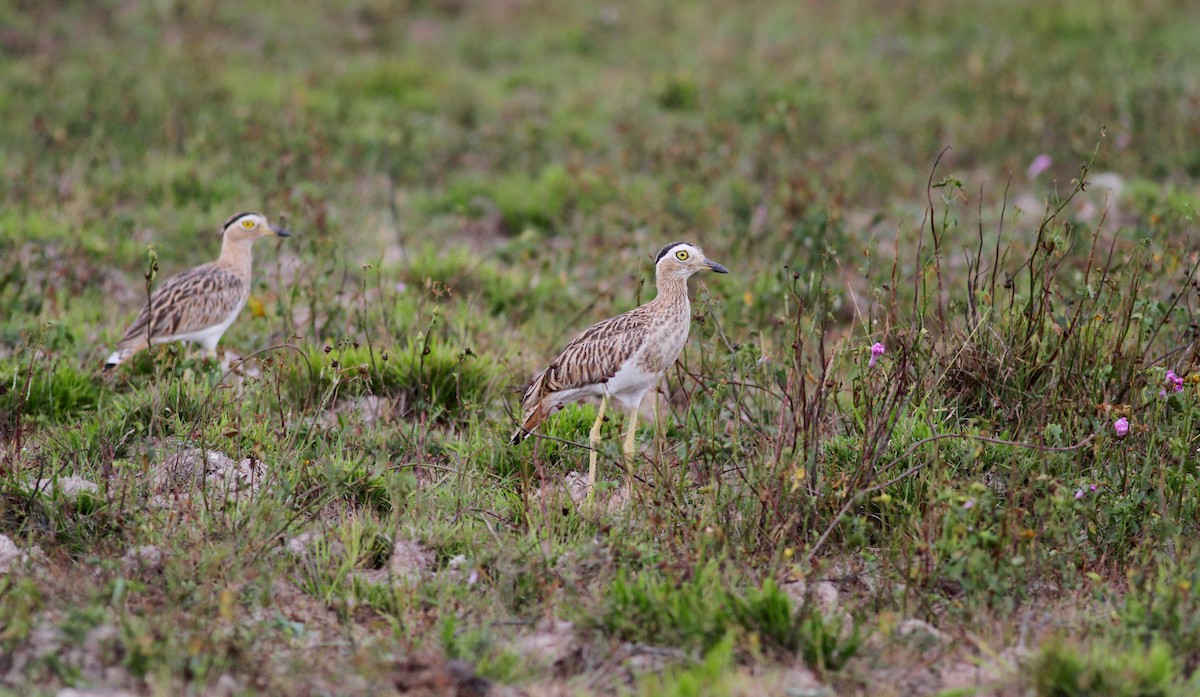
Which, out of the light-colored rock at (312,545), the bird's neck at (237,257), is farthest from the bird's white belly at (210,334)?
the light-colored rock at (312,545)

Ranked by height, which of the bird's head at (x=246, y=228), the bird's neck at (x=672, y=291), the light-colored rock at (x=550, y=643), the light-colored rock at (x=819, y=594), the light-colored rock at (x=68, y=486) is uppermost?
the bird's neck at (x=672, y=291)

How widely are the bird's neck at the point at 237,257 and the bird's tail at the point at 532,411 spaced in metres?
2.50

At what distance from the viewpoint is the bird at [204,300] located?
6.94 m

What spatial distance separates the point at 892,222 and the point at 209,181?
17.1 ft

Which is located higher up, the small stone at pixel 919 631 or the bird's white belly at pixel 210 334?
the bird's white belly at pixel 210 334

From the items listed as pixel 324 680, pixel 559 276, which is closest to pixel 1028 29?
pixel 559 276

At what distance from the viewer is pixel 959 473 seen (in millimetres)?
5484

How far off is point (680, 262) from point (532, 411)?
983mm

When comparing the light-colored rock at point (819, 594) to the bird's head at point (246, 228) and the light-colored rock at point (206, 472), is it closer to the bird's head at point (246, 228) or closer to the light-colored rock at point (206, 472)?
the light-colored rock at point (206, 472)

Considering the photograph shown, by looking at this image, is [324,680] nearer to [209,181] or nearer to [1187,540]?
[1187,540]

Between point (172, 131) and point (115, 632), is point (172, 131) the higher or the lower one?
the higher one

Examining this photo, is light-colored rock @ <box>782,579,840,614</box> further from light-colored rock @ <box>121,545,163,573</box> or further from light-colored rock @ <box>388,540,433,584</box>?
light-colored rock @ <box>121,545,163,573</box>

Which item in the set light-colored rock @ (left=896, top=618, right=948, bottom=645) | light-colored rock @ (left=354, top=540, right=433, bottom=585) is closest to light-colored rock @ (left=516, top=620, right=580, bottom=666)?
light-colored rock @ (left=354, top=540, right=433, bottom=585)

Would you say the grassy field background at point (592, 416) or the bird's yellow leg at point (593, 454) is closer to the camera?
Answer: the grassy field background at point (592, 416)
